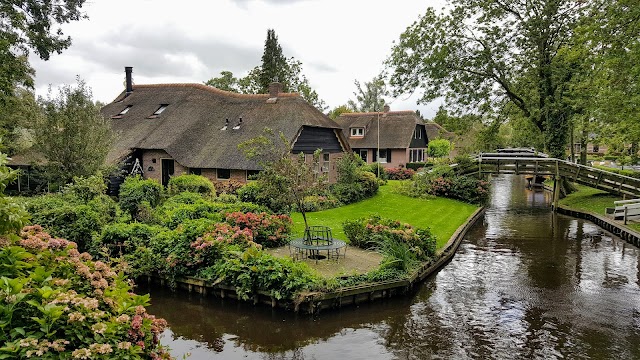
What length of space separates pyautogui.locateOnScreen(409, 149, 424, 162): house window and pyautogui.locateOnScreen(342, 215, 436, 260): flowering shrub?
33.5m

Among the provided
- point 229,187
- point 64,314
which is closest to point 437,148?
point 229,187

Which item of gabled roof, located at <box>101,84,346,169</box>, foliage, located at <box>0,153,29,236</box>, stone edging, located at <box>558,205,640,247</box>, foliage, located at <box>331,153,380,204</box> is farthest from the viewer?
gabled roof, located at <box>101,84,346,169</box>

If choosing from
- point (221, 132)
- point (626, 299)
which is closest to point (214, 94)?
point (221, 132)

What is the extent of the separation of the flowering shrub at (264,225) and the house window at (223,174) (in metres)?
11.2

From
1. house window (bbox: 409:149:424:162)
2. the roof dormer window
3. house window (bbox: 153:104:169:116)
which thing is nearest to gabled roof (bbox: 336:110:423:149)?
the roof dormer window

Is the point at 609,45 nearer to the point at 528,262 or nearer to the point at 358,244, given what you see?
the point at 528,262

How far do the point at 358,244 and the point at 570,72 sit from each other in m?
21.4

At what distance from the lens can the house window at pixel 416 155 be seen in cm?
4956

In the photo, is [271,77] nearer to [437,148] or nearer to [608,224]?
[437,148]

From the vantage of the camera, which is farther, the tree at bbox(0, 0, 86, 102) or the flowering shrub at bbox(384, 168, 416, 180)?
the flowering shrub at bbox(384, 168, 416, 180)

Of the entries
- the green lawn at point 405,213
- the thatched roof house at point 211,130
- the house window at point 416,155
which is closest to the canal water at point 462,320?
the green lawn at point 405,213

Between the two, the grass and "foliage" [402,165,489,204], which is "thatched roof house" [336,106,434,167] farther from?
the grass

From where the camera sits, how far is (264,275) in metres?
12.4

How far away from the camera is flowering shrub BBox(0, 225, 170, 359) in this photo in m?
4.39
